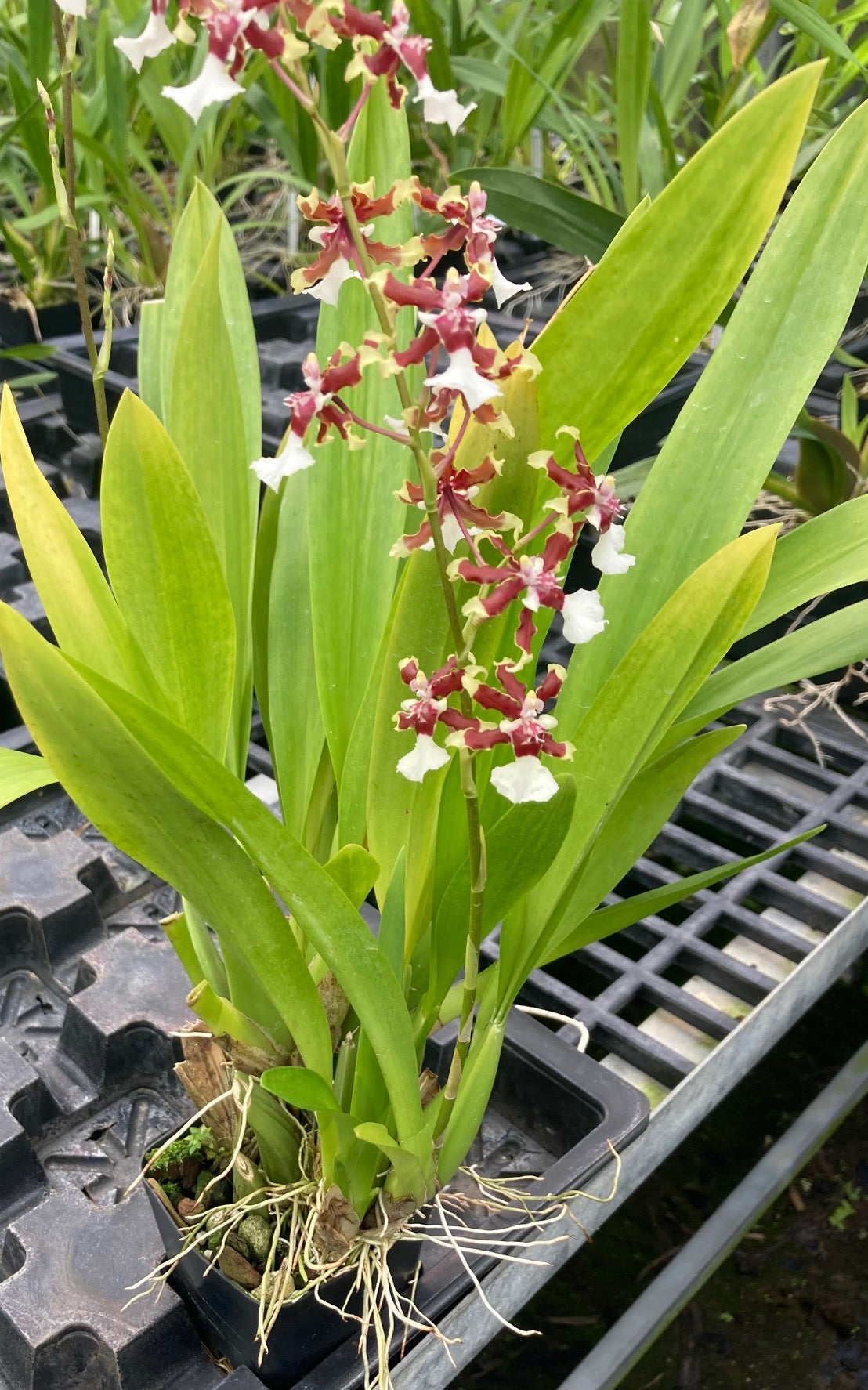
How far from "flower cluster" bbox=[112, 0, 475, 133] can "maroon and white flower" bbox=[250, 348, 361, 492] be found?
0.23 feet

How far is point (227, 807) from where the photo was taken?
37 centimetres

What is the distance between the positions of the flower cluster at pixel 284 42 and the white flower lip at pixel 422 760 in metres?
0.17

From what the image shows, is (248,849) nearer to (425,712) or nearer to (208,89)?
(425,712)

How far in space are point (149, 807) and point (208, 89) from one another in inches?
8.0

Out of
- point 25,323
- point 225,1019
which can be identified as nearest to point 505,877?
point 225,1019

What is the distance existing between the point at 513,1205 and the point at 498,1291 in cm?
5

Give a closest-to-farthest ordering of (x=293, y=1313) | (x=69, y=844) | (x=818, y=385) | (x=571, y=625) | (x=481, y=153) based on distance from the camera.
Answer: (x=571, y=625) → (x=293, y=1313) → (x=69, y=844) → (x=818, y=385) → (x=481, y=153)

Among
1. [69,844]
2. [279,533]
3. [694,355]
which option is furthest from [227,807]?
[694,355]

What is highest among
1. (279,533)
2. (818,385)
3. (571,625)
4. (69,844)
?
(571,625)

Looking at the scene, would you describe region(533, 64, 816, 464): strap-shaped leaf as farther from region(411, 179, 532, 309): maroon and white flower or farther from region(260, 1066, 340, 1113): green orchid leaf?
region(260, 1066, 340, 1113): green orchid leaf

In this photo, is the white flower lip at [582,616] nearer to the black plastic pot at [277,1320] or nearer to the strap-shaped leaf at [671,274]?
the strap-shaped leaf at [671,274]

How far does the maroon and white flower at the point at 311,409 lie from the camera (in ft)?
1.05

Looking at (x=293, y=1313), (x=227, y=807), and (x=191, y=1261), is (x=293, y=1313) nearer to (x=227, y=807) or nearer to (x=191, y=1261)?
(x=191, y=1261)

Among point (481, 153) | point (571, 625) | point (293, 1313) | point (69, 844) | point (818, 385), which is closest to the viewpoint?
point (571, 625)
